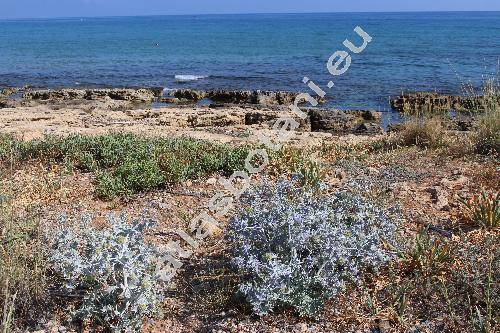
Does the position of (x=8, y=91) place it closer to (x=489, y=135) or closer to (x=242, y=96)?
(x=242, y=96)

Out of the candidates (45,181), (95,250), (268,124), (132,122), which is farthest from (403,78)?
(95,250)

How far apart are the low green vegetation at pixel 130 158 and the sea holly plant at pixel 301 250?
2.28 metres

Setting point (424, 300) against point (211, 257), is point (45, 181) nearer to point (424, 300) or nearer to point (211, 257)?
point (211, 257)

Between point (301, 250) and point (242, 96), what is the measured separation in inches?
684

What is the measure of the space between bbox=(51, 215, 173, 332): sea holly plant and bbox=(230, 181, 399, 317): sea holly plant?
0.62 meters

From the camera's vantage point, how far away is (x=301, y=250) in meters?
3.62

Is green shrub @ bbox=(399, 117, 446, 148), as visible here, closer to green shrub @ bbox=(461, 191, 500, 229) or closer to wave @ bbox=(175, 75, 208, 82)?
green shrub @ bbox=(461, 191, 500, 229)

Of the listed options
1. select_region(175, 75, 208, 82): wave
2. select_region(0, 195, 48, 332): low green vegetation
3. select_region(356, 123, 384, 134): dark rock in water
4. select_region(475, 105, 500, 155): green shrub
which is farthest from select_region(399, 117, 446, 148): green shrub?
select_region(175, 75, 208, 82): wave

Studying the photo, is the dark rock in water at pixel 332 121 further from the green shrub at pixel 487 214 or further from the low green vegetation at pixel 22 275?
the low green vegetation at pixel 22 275

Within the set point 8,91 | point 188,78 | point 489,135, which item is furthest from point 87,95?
point 489,135

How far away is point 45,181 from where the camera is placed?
6047mm

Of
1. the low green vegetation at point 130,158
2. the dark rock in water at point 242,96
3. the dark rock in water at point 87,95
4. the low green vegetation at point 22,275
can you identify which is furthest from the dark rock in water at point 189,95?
the low green vegetation at point 22,275

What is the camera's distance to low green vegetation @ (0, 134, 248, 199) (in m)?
5.90

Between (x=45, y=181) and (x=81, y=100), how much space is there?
14.8 m
